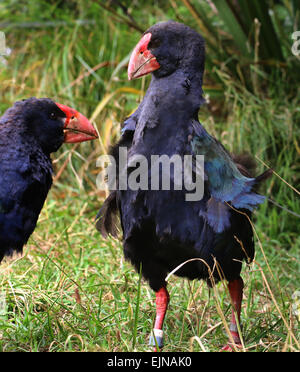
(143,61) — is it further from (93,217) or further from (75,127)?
(93,217)

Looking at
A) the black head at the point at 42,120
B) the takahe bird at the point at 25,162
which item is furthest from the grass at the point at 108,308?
the black head at the point at 42,120

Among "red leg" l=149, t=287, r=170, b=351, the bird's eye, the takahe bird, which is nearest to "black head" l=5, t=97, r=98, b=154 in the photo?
the takahe bird

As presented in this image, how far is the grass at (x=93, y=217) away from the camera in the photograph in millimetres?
2100

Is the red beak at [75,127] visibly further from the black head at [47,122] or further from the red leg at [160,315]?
the red leg at [160,315]

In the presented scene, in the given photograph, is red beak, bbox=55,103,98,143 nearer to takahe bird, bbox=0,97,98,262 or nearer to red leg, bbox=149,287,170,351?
takahe bird, bbox=0,97,98,262

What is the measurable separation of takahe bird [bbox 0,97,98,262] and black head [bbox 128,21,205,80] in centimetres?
41

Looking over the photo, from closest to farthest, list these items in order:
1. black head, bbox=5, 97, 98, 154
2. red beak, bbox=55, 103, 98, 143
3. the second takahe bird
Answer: the second takahe bird
black head, bbox=5, 97, 98, 154
red beak, bbox=55, 103, 98, 143

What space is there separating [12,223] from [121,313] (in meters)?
0.67

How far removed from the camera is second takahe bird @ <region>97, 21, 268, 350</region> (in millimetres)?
1954

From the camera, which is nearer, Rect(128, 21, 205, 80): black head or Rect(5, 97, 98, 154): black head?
Rect(128, 21, 205, 80): black head

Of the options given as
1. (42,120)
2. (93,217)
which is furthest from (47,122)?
(93,217)
